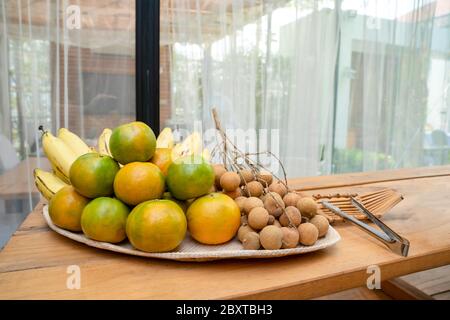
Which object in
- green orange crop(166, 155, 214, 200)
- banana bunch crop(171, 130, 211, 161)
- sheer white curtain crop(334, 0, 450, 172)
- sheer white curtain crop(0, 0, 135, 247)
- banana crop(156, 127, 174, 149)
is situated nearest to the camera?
green orange crop(166, 155, 214, 200)

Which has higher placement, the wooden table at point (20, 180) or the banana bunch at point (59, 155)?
the banana bunch at point (59, 155)

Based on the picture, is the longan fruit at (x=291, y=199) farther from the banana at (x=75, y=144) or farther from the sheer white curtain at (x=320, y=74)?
the sheer white curtain at (x=320, y=74)

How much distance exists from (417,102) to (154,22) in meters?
1.85

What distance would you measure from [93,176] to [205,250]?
19 centimetres

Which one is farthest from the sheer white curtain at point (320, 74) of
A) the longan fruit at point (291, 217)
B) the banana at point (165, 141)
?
the longan fruit at point (291, 217)

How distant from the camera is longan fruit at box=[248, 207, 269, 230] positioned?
46 centimetres

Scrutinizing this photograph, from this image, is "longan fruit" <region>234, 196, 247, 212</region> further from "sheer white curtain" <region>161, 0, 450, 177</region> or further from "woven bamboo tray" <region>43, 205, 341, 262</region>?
"sheer white curtain" <region>161, 0, 450, 177</region>

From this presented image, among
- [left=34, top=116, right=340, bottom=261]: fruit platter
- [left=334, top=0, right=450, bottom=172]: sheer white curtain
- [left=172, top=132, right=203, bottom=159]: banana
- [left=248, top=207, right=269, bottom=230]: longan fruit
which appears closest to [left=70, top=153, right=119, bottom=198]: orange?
[left=34, top=116, right=340, bottom=261]: fruit platter

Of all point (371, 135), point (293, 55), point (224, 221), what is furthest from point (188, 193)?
point (371, 135)

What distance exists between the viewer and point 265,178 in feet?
1.94

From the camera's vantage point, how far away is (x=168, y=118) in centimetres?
170

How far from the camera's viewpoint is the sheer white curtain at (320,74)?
5.61 feet

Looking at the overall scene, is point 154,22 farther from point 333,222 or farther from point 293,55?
point 333,222

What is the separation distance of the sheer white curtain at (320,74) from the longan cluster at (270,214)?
1.21m
